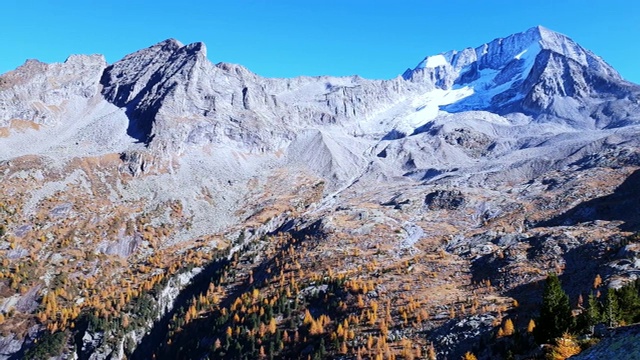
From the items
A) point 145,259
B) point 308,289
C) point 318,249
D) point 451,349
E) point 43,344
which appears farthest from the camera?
point 145,259

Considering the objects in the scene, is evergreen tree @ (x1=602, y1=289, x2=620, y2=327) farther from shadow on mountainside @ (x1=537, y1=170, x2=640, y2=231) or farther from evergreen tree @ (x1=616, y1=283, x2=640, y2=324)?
shadow on mountainside @ (x1=537, y1=170, x2=640, y2=231)

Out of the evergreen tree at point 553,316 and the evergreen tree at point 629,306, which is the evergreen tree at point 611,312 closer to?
the evergreen tree at point 629,306

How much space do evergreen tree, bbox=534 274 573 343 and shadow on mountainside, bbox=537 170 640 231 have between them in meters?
68.8

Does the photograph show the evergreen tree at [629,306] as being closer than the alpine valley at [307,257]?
Yes

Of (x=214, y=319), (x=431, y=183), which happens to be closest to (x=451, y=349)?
(x=214, y=319)

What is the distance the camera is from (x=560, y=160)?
572 feet

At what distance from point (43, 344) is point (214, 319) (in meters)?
41.4

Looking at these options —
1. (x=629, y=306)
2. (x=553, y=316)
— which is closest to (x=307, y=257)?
(x=553, y=316)

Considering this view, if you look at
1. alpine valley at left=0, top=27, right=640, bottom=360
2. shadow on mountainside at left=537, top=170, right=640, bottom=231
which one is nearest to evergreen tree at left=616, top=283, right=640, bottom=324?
alpine valley at left=0, top=27, right=640, bottom=360

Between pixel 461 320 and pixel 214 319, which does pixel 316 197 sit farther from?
pixel 461 320

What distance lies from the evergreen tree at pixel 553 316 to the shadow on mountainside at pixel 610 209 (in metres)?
68.8

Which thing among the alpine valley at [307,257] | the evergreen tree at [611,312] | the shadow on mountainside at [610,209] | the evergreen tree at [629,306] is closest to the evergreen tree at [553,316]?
the alpine valley at [307,257]

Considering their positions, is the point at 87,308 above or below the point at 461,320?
above

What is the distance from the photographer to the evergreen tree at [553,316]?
43250 millimetres
